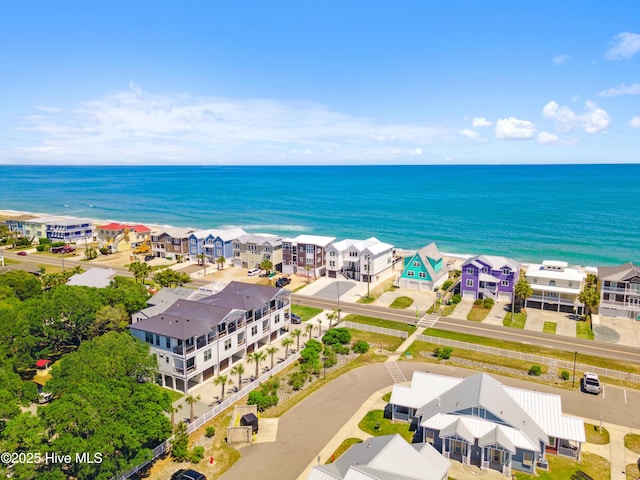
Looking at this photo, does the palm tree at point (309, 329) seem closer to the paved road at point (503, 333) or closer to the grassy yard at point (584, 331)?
the paved road at point (503, 333)

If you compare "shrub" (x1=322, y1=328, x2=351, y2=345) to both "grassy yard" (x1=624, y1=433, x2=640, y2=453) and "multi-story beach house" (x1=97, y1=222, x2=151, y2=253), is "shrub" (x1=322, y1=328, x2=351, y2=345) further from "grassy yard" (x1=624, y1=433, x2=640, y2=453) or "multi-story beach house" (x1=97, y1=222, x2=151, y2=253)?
"multi-story beach house" (x1=97, y1=222, x2=151, y2=253)

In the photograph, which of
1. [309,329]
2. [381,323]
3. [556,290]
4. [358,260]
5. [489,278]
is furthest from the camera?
[358,260]

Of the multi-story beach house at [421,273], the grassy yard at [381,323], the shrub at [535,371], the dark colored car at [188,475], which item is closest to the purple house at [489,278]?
the multi-story beach house at [421,273]

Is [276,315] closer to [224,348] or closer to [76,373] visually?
[224,348]

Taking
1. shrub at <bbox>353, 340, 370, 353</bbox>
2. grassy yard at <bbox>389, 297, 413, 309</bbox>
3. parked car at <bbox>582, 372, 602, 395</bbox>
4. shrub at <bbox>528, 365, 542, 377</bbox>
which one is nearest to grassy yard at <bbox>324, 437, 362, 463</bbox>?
shrub at <bbox>353, 340, 370, 353</bbox>

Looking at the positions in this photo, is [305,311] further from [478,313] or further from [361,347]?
[478,313]

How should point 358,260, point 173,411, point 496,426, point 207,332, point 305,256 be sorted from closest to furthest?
point 496,426, point 173,411, point 207,332, point 358,260, point 305,256

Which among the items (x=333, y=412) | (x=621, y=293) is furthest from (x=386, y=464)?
(x=621, y=293)
